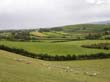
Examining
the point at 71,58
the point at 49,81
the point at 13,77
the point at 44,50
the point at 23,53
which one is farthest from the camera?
the point at 44,50

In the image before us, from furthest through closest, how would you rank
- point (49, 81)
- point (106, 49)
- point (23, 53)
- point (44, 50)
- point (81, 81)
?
1. point (106, 49)
2. point (44, 50)
3. point (23, 53)
4. point (81, 81)
5. point (49, 81)

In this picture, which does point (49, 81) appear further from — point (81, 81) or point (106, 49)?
point (106, 49)

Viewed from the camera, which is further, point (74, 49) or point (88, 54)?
point (74, 49)

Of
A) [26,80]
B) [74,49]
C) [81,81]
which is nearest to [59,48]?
[74,49]

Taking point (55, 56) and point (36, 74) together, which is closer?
point (36, 74)

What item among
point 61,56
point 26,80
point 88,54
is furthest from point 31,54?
point 26,80

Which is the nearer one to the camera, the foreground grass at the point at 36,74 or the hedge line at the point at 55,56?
the foreground grass at the point at 36,74

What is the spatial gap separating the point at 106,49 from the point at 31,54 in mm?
28507

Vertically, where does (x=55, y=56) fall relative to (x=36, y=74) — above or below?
below

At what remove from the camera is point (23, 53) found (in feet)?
218

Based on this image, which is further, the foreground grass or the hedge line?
the hedge line

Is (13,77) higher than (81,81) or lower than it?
higher

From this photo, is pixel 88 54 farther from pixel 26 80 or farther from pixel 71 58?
pixel 26 80

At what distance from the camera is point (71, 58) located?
70875mm
